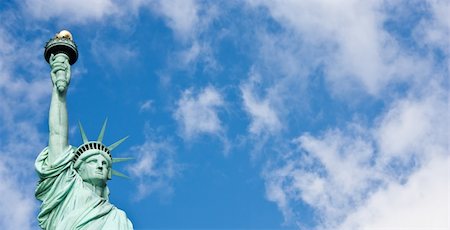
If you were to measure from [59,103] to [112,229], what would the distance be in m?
3.78

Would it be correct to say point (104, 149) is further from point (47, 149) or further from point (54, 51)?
point (54, 51)

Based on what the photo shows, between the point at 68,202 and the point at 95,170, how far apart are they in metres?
1.13

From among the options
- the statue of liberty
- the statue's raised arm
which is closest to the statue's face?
the statue of liberty

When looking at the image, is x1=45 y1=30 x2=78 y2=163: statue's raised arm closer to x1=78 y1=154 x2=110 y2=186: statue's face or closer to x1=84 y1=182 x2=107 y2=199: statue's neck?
x1=78 y1=154 x2=110 y2=186: statue's face

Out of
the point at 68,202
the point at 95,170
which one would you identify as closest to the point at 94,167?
the point at 95,170

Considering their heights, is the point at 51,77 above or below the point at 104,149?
above

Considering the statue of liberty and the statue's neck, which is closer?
the statue of liberty

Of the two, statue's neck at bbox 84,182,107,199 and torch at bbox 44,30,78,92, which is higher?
torch at bbox 44,30,78,92

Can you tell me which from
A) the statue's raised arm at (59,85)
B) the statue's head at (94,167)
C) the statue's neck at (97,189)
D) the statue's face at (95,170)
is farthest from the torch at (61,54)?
the statue's neck at (97,189)

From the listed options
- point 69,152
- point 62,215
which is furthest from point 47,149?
point 62,215

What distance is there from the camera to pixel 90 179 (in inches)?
893

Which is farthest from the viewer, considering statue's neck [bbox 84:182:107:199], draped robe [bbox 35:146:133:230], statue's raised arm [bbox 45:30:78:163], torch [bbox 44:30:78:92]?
torch [bbox 44:30:78:92]

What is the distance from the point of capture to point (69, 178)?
2252cm

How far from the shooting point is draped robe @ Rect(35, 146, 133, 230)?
21.7 m
